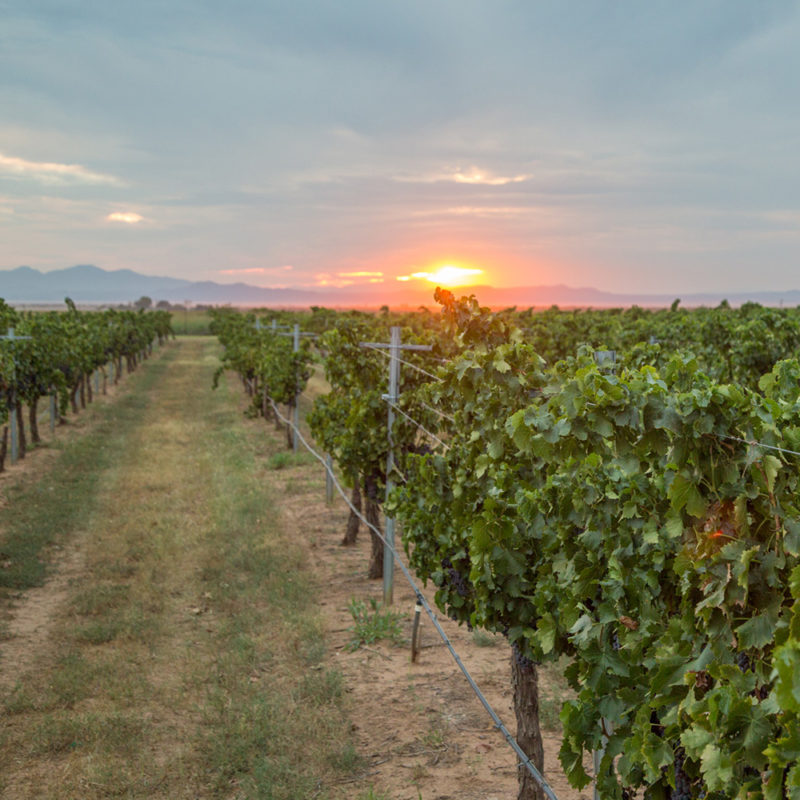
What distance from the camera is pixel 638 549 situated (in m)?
4.30

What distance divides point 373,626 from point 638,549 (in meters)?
6.41

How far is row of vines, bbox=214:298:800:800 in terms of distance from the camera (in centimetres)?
297

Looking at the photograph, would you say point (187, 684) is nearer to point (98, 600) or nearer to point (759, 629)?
point (98, 600)

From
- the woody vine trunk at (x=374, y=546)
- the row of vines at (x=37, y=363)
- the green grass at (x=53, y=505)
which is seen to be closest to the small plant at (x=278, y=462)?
the green grass at (x=53, y=505)

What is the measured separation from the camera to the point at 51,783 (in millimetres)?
6773

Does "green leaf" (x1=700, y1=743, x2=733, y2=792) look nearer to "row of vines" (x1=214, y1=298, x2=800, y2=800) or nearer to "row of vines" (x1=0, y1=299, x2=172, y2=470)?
"row of vines" (x1=214, y1=298, x2=800, y2=800)

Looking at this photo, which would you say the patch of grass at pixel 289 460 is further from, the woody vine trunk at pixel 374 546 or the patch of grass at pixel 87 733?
the patch of grass at pixel 87 733

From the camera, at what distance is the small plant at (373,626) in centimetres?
993

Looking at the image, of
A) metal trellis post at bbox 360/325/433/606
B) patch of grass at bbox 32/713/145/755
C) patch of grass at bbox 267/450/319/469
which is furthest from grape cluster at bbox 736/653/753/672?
patch of grass at bbox 267/450/319/469

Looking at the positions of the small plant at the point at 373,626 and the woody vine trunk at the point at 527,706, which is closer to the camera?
the woody vine trunk at the point at 527,706

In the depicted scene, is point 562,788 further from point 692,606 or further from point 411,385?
point 411,385

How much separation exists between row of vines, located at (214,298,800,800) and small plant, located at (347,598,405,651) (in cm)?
275

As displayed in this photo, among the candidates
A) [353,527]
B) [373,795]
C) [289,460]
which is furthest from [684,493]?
[289,460]

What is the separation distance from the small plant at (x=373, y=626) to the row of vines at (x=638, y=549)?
2.75 meters
